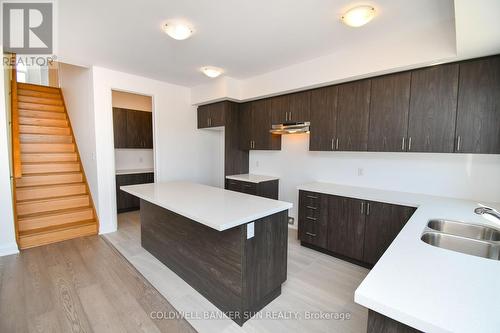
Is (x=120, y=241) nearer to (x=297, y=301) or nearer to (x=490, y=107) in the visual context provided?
(x=297, y=301)

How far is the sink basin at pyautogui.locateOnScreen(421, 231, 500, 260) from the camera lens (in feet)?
4.74

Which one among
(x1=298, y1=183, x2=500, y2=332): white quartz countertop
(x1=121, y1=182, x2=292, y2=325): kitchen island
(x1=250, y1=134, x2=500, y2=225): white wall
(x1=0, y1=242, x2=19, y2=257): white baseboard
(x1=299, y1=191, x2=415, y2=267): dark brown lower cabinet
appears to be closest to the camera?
(x1=298, y1=183, x2=500, y2=332): white quartz countertop

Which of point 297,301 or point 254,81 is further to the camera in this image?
point 254,81

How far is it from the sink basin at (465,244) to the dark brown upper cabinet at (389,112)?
4.16 ft

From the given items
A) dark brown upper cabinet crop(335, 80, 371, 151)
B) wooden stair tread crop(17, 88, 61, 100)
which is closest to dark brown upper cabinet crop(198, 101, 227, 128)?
dark brown upper cabinet crop(335, 80, 371, 151)

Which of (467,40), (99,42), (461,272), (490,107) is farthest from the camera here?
(99,42)

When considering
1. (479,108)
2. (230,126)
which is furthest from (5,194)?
(479,108)

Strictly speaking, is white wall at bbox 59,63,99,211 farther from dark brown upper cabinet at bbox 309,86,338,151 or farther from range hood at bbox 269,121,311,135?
dark brown upper cabinet at bbox 309,86,338,151

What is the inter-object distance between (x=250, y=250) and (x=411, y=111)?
89.4 inches

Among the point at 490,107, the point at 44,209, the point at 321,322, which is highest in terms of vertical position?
the point at 490,107

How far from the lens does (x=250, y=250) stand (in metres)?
1.84

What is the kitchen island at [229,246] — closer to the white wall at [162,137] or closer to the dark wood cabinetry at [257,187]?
the dark wood cabinetry at [257,187]

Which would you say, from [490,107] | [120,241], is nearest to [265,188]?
[120,241]

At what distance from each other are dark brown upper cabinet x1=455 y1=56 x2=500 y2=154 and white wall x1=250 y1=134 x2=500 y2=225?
1.05 ft
